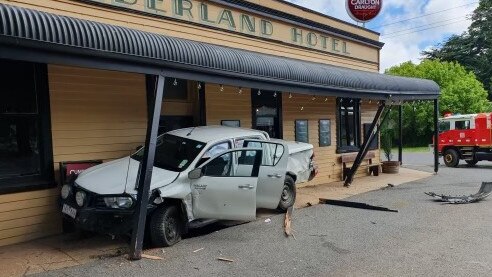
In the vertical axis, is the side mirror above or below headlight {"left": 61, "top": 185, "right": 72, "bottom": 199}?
above

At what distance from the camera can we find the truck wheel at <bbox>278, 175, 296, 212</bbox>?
31.5 feet

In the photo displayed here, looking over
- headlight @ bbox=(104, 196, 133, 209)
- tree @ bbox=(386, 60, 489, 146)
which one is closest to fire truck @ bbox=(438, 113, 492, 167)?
tree @ bbox=(386, 60, 489, 146)

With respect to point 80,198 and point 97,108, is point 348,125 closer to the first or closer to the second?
point 97,108

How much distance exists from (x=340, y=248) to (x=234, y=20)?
6.73 metres

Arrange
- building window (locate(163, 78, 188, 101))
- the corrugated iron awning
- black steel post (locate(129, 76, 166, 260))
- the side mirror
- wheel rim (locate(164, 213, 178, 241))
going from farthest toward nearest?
building window (locate(163, 78, 188, 101))
the side mirror
wheel rim (locate(164, 213, 178, 241))
black steel post (locate(129, 76, 166, 260))
the corrugated iron awning

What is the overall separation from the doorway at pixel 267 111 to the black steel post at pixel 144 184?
547 cm

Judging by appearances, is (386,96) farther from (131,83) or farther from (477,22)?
(477,22)

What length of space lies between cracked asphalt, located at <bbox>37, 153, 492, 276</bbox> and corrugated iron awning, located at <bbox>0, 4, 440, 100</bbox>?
8.95 ft

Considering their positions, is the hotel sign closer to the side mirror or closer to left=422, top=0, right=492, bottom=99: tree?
the side mirror

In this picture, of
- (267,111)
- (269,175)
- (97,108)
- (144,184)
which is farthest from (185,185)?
(267,111)

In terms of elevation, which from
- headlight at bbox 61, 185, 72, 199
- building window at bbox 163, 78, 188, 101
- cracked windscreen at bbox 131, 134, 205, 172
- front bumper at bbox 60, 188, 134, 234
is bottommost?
front bumper at bbox 60, 188, 134, 234

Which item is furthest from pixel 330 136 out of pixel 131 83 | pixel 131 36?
pixel 131 36

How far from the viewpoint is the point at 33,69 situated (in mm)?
7551

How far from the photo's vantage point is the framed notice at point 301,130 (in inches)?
527
